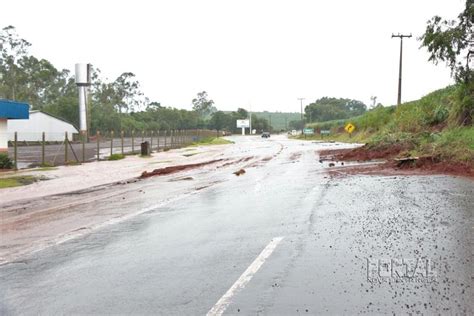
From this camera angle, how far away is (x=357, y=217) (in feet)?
28.0

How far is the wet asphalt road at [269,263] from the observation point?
4727 millimetres

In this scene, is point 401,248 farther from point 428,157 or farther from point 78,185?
point 78,185

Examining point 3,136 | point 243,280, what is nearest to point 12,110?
point 3,136

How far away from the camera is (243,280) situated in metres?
5.37

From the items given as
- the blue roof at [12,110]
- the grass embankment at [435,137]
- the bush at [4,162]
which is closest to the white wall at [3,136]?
the blue roof at [12,110]

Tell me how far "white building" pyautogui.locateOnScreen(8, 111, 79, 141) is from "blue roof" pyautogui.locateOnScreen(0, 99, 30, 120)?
3590cm

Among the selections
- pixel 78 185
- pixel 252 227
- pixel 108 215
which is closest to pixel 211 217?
pixel 252 227

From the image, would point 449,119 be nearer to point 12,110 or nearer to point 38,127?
point 12,110

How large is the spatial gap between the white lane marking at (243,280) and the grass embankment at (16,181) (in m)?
13.0

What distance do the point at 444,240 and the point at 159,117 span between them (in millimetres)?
128443

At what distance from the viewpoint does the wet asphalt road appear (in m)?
4.73

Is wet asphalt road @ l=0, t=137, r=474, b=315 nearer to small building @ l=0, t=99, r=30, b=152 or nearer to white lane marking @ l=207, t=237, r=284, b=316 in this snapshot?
white lane marking @ l=207, t=237, r=284, b=316

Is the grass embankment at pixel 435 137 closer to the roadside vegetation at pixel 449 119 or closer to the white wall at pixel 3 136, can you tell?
the roadside vegetation at pixel 449 119

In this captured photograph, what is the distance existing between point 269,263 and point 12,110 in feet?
76.9
